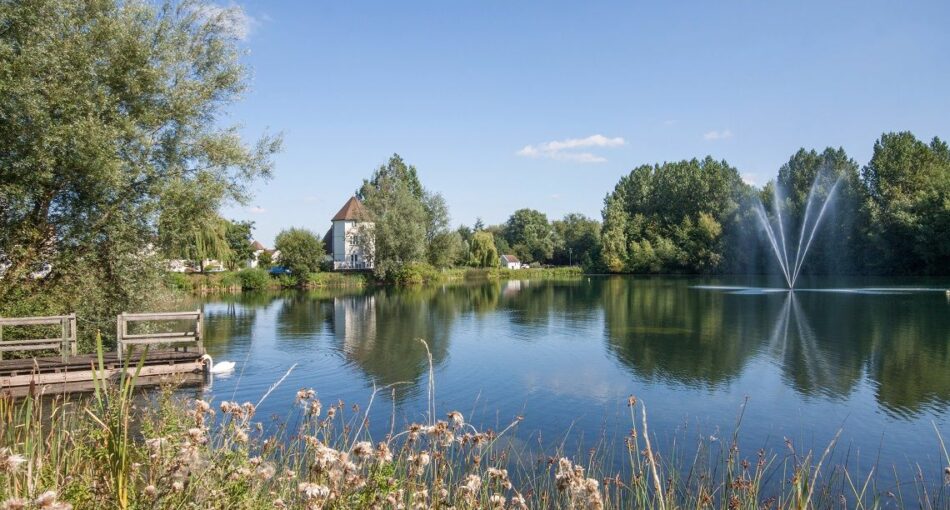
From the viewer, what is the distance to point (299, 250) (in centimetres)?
6209

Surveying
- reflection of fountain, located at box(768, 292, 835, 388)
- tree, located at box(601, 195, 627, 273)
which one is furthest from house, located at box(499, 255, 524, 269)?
reflection of fountain, located at box(768, 292, 835, 388)

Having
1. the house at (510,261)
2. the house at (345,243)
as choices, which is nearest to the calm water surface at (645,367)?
the house at (345,243)

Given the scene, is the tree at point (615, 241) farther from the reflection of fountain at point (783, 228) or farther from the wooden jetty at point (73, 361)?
the wooden jetty at point (73, 361)

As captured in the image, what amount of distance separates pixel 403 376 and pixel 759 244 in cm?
7193

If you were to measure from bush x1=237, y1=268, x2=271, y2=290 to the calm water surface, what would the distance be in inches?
891

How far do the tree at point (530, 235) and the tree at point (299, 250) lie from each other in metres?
62.2

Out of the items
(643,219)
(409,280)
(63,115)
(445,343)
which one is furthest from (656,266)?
(63,115)

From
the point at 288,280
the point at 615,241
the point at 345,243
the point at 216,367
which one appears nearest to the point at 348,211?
the point at 345,243

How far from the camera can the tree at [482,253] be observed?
9219cm

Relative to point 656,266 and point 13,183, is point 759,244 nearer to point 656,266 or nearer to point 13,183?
point 656,266

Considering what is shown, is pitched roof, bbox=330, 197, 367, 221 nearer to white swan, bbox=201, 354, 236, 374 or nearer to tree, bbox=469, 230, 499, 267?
tree, bbox=469, 230, 499, 267

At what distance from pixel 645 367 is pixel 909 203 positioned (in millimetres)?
58043

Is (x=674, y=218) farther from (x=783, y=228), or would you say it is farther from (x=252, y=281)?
(x=252, y=281)

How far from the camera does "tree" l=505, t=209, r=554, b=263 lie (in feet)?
392
